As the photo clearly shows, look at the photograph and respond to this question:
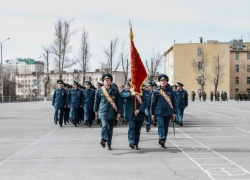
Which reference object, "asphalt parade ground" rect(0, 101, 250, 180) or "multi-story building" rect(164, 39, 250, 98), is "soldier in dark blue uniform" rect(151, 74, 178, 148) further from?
"multi-story building" rect(164, 39, 250, 98)

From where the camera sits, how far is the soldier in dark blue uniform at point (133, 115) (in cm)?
1059

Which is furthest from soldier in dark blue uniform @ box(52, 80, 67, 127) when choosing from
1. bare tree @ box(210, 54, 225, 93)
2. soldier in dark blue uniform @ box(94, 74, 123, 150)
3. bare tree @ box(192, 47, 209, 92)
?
bare tree @ box(210, 54, 225, 93)

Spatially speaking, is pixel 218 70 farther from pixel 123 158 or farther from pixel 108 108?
pixel 123 158

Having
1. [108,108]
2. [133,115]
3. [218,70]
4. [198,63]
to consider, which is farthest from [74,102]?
[198,63]

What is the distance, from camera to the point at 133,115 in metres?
10.6

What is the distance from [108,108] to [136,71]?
122 cm

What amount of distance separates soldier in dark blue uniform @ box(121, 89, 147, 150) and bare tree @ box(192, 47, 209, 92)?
77.1m

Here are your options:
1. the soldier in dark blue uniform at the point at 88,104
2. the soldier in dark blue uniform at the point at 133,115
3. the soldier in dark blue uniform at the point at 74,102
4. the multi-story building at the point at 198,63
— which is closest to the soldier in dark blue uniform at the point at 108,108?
the soldier in dark blue uniform at the point at 133,115

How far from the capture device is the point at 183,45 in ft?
293

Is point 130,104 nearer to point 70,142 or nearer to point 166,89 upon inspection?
point 166,89

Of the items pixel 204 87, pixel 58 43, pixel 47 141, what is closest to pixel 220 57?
pixel 204 87

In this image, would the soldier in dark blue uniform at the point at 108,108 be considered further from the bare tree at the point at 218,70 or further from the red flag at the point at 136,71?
the bare tree at the point at 218,70

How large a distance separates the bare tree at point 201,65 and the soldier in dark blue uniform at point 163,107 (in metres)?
76.6

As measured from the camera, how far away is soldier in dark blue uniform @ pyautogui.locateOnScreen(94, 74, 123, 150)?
10.5 meters
